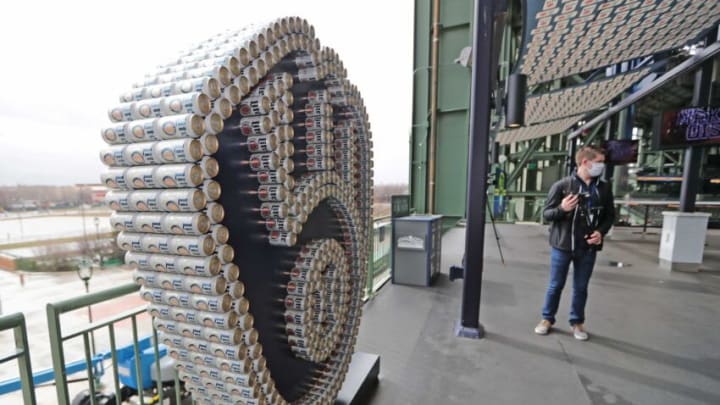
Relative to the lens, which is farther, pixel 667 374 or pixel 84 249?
pixel 667 374

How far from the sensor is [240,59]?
111cm

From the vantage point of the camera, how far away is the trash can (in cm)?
464

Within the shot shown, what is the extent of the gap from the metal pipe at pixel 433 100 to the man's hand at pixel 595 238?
240 inches

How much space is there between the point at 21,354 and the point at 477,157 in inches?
122

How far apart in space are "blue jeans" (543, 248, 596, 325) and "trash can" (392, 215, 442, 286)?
1743 mm

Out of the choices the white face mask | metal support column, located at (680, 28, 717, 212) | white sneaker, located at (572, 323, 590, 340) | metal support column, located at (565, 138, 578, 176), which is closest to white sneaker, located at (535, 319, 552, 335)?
white sneaker, located at (572, 323, 590, 340)

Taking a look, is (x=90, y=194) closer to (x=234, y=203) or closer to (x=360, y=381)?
(x=234, y=203)

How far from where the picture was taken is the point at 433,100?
8625 millimetres

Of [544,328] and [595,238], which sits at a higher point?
[595,238]

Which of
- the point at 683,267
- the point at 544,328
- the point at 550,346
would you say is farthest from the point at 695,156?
the point at 550,346

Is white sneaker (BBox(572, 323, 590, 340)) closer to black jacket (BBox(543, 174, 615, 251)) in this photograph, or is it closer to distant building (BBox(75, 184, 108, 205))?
black jacket (BBox(543, 174, 615, 251))

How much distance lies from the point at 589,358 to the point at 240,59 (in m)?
3.49

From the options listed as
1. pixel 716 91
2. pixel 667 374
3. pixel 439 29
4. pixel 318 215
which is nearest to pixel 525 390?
pixel 667 374

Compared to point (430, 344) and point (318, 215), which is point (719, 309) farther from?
point (318, 215)
